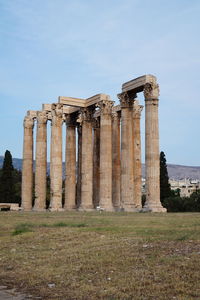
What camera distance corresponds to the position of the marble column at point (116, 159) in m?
59.3

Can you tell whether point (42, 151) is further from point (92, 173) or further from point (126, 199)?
point (126, 199)

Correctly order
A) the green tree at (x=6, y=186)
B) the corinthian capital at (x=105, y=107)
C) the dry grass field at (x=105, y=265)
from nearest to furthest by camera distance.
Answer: the dry grass field at (x=105, y=265) < the corinthian capital at (x=105, y=107) < the green tree at (x=6, y=186)

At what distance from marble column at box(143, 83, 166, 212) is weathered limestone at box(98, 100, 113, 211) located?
724 cm

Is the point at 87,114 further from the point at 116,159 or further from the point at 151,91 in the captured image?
the point at 151,91

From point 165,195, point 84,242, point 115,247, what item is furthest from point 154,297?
point 165,195

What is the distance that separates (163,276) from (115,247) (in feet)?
16.9

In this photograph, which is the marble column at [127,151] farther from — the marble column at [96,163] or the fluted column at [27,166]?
the fluted column at [27,166]

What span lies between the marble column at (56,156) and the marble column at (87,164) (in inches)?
121

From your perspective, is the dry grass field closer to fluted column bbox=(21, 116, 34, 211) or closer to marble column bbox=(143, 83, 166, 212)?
marble column bbox=(143, 83, 166, 212)

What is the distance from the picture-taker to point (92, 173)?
60375 millimetres

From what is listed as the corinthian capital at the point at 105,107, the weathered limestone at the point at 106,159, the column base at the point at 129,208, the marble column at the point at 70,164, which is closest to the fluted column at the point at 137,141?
the weathered limestone at the point at 106,159

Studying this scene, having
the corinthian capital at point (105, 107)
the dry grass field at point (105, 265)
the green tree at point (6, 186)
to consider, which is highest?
the corinthian capital at point (105, 107)

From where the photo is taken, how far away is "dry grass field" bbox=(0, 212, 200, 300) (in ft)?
38.8

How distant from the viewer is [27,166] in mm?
65375
